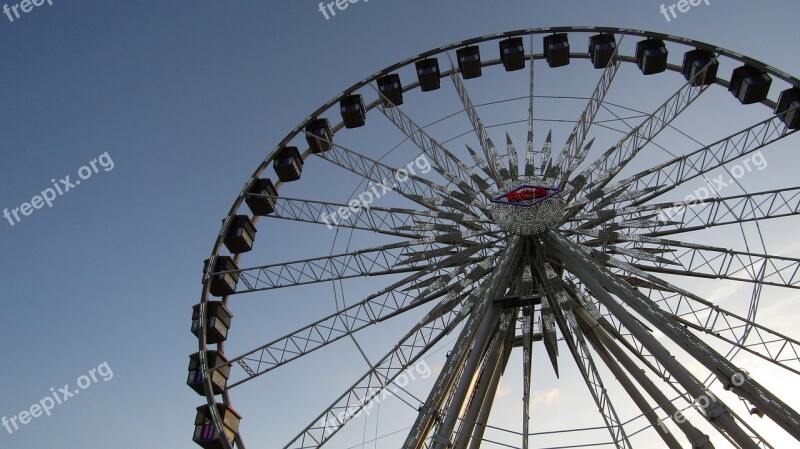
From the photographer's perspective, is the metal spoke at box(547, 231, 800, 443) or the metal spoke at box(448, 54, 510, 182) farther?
the metal spoke at box(448, 54, 510, 182)

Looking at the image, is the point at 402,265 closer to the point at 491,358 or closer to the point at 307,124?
the point at 491,358

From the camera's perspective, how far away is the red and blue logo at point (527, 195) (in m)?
18.7

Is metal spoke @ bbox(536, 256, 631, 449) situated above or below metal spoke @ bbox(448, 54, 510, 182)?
below

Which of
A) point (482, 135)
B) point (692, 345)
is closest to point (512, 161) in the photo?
point (482, 135)

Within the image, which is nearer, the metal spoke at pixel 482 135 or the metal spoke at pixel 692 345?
the metal spoke at pixel 692 345

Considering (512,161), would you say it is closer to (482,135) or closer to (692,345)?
(482,135)

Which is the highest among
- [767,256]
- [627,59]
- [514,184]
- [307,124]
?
[307,124]

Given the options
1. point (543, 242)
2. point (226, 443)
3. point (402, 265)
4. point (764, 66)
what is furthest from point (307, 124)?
point (764, 66)

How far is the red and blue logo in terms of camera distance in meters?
18.7

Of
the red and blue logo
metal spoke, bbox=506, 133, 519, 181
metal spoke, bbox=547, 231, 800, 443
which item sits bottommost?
metal spoke, bbox=547, 231, 800, 443

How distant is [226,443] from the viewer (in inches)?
731

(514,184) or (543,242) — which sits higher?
(514,184)

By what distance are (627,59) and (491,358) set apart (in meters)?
11.5

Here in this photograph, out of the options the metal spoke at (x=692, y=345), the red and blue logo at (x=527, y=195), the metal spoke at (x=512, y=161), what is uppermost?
the metal spoke at (x=512, y=161)
